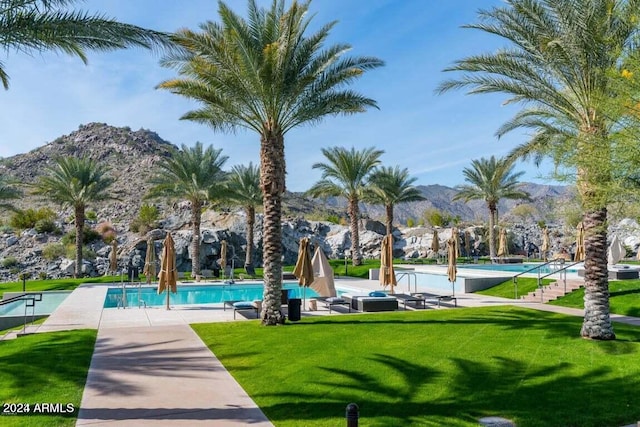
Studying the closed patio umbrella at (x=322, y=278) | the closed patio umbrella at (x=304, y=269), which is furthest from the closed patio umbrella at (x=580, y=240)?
the closed patio umbrella at (x=304, y=269)

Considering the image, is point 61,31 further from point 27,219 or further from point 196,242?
point 27,219

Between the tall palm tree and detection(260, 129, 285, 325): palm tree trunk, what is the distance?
584 centimetres

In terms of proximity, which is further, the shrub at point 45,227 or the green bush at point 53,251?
the shrub at point 45,227

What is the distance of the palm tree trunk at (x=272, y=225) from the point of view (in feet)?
45.5

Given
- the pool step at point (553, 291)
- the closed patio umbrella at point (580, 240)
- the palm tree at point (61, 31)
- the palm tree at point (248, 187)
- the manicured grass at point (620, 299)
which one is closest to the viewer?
the palm tree at point (61, 31)

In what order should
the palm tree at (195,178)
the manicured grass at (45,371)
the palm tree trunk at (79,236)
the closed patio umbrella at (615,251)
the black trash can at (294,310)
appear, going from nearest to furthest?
the manicured grass at (45,371)
the black trash can at (294,310)
the closed patio umbrella at (615,251)
the palm tree at (195,178)
the palm tree trunk at (79,236)

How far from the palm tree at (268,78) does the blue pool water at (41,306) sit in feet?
32.4

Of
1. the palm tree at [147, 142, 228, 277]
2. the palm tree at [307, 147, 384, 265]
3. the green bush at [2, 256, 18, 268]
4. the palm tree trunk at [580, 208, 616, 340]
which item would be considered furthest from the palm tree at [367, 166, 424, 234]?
the green bush at [2, 256, 18, 268]

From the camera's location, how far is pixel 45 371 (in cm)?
884

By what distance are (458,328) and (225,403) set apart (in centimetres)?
785

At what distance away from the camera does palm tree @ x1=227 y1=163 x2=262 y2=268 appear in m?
35.7

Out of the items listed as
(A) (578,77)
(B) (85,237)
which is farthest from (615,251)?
(B) (85,237)

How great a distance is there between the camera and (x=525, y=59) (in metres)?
12.9

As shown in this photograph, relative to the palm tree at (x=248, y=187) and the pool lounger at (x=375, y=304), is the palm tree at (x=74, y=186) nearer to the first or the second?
the palm tree at (x=248, y=187)
